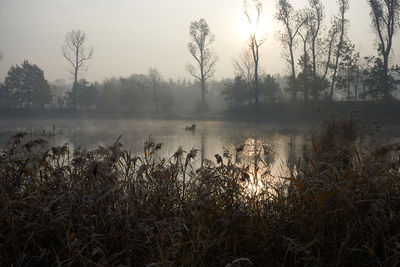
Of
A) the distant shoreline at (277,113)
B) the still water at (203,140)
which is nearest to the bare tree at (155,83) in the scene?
the distant shoreline at (277,113)

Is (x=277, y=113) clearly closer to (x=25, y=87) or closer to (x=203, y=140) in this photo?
(x=203, y=140)

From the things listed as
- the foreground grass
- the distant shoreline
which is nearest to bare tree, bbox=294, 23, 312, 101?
the distant shoreline

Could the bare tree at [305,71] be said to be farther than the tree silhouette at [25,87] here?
No

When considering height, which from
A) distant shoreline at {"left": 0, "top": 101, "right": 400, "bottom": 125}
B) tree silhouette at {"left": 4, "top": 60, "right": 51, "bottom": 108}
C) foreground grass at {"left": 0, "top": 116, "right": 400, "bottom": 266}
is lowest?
foreground grass at {"left": 0, "top": 116, "right": 400, "bottom": 266}

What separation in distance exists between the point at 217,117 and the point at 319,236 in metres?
28.7

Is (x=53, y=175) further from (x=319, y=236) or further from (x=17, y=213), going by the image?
(x=319, y=236)

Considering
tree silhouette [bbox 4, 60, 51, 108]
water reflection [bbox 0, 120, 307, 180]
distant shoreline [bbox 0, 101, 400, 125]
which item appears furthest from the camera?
tree silhouette [bbox 4, 60, 51, 108]

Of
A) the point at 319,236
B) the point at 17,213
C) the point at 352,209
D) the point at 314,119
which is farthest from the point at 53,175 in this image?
the point at 314,119

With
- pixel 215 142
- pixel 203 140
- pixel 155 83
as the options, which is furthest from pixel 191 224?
pixel 155 83

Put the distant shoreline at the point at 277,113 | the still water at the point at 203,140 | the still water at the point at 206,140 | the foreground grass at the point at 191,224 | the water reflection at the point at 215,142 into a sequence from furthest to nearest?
the distant shoreline at the point at 277,113, the still water at the point at 203,140, the still water at the point at 206,140, the water reflection at the point at 215,142, the foreground grass at the point at 191,224

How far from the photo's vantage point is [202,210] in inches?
115

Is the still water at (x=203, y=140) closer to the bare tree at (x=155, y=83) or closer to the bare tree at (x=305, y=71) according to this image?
the bare tree at (x=305, y=71)

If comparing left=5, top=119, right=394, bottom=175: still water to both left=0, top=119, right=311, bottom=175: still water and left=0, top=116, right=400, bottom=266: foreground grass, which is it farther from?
left=0, top=116, right=400, bottom=266: foreground grass

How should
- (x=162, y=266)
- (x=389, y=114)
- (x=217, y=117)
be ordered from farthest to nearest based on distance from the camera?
(x=217, y=117) < (x=389, y=114) < (x=162, y=266)
